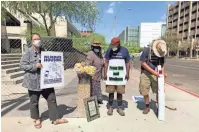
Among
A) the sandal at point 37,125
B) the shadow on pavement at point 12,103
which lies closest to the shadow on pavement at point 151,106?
the sandal at point 37,125

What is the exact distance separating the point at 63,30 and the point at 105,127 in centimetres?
3586

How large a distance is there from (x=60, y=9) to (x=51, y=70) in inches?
461

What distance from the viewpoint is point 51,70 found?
4496 mm

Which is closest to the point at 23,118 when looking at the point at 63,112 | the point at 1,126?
the point at 1,126

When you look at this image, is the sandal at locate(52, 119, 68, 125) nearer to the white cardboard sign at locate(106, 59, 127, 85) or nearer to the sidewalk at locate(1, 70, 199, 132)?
the sidewalk at locate(1, 70, 199, 132)

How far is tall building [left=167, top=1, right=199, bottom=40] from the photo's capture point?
242 ft

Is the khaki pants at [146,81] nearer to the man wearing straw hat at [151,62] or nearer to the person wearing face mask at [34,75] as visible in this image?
the man wearing straw hat at [151,62]

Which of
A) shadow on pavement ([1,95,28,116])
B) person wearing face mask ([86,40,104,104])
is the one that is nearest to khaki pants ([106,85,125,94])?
person wearing face mask ([86,40,104,104])

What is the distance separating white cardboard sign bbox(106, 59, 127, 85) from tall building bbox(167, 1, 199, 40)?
241 feet

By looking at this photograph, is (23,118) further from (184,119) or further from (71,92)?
(184,119)

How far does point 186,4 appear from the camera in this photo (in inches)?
3191

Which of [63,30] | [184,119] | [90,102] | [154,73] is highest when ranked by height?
[63,30]

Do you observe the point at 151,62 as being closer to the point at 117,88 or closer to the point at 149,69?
the point at 149,69

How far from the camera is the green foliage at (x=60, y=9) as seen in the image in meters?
14.5
